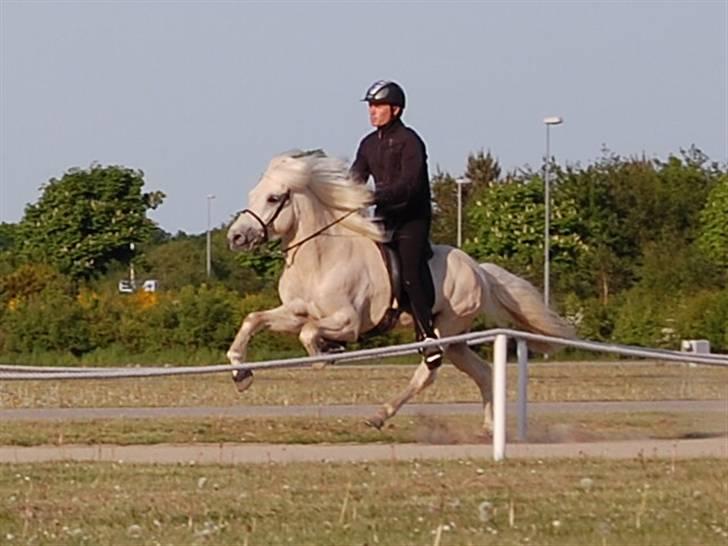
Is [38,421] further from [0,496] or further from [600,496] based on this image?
[600,496]

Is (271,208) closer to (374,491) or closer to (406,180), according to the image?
(406,180)

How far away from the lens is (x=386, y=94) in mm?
13008

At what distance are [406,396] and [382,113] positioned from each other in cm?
207

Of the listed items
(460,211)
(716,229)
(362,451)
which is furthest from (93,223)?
(362,451)

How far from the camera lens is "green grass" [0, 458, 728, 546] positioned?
24.3 feet

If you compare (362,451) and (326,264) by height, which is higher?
(326,264)

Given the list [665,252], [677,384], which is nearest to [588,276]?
[665,252]

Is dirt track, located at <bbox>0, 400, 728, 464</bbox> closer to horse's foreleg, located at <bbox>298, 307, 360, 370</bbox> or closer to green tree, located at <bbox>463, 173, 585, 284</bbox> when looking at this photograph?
horse's foreleg, located at <bbox>298, 307, 360, 370</bbox>

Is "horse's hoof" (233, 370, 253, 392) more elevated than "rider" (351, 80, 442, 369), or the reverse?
"rider" (351, 80, 442, 369)

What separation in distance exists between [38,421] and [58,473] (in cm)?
411

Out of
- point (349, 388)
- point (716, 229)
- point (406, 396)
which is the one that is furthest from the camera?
point (716, 229)

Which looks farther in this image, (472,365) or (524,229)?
(524,229)

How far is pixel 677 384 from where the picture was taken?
1480 cm

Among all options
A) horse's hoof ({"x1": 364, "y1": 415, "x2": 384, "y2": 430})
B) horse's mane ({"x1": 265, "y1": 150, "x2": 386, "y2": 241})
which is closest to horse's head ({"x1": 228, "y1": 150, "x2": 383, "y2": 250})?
horse's mane ({"x1": 265, "y1": 150, "x2": 386, "y2": 241})
